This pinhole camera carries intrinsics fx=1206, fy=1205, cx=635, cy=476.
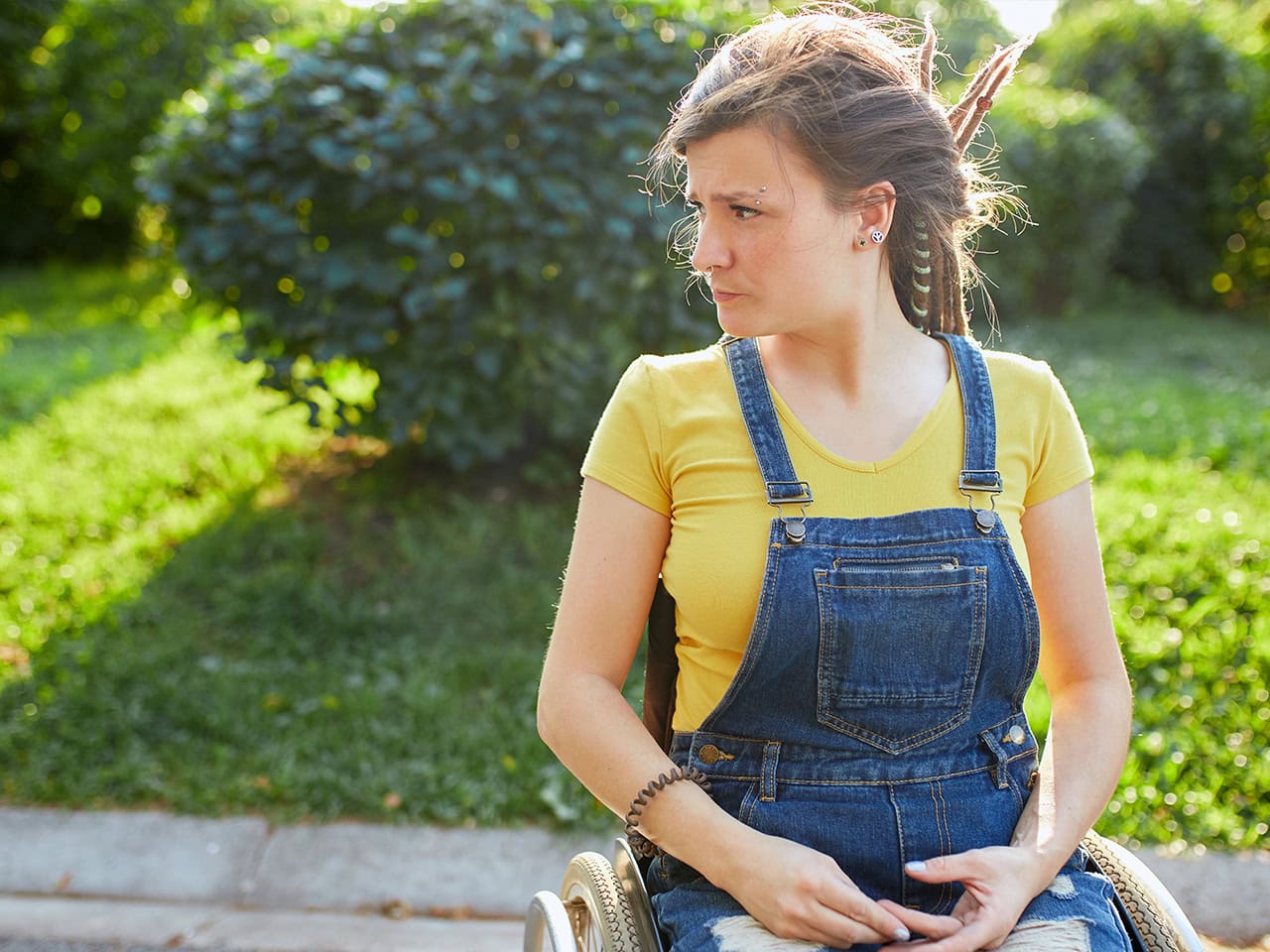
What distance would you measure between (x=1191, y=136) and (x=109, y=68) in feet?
29.6

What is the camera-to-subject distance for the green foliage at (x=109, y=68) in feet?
33.6

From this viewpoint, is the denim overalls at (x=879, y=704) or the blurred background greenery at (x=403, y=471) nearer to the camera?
the denim overalls at (x=879, y=704)

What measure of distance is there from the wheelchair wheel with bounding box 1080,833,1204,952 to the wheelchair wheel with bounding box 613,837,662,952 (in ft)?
2.04

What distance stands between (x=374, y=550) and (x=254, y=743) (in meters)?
1.13

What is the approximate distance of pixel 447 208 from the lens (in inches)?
168

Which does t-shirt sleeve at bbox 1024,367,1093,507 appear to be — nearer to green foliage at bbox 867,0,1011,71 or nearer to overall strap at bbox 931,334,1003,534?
overall strap at bbox 931,334,1003,534

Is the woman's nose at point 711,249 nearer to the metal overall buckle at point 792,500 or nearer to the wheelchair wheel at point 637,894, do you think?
the metal overall buckle at point 792,500

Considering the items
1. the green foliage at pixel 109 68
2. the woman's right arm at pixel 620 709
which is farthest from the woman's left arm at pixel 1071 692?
the green foliage at pixel 109 68

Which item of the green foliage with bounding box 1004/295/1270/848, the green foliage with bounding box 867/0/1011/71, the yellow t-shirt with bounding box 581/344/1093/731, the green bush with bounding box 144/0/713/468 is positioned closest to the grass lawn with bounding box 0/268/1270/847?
the green foliage with bounding box 1004/295/1270/848

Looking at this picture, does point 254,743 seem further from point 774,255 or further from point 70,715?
point 774,255

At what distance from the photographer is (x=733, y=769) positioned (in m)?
1.61

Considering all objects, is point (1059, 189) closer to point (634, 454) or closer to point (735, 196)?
point (735, 196)

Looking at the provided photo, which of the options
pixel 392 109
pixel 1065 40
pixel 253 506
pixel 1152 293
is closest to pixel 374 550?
pixel 253 506

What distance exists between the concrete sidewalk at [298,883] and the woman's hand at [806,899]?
1.52m
